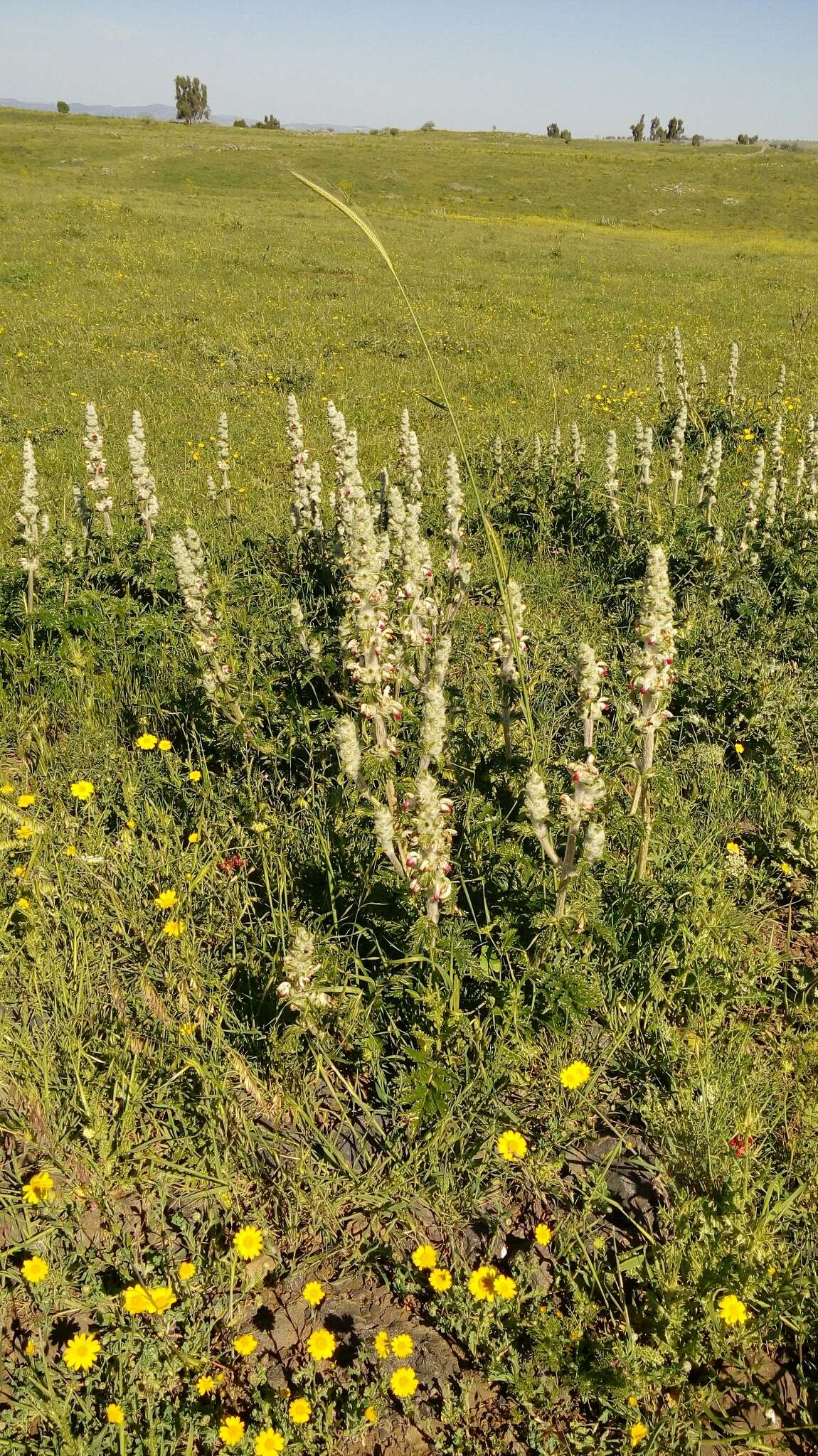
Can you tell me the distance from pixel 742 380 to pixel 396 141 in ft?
269

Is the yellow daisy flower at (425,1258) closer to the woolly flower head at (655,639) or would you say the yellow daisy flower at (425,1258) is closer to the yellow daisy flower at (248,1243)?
the yellow daisy flower at (248,1243)

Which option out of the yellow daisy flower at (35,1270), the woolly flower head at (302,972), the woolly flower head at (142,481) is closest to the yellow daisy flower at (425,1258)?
the woolly flower head at (302,972)

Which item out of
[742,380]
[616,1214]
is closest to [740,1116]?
[616,1214]

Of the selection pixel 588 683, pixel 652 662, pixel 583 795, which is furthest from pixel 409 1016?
pixel 652 662

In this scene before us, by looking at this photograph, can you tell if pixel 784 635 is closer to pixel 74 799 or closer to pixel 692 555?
pixel 692 555

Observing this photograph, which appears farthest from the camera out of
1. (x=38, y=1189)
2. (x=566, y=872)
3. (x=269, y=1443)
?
(x=566, y=872)

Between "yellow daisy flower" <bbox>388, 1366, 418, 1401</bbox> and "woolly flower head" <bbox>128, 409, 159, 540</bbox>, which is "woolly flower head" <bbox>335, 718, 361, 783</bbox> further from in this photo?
"woolly flower head" <bbox>128, 409, 159, 540</bbox>

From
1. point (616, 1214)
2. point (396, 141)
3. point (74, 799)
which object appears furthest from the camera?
point (396, 141)

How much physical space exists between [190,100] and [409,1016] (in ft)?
430

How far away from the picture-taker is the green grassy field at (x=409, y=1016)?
2.34m

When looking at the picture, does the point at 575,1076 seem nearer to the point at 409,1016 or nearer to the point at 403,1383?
the point at 409,1016

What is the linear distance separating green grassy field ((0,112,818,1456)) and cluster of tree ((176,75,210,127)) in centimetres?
12066

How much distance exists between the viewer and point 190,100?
10312cm

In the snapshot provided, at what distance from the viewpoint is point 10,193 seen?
34750 millimetres
